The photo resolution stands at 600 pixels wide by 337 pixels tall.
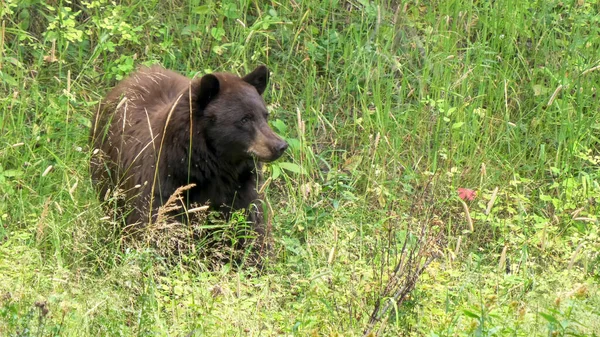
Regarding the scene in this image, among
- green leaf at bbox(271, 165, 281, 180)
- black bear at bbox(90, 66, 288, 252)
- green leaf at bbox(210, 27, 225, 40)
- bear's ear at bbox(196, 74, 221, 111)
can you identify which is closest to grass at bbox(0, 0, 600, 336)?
green leaf at bbox(271, 165, 281, 180)

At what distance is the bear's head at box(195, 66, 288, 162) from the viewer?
6.28m

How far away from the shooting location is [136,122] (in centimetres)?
670

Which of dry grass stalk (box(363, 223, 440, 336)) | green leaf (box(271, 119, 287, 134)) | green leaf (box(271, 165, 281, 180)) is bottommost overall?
→ green leaf (box(271, 165, 281, 180))

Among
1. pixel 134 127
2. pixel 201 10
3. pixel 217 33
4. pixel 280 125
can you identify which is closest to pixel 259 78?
pixel 280 125

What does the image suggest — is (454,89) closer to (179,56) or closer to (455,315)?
(179,56)

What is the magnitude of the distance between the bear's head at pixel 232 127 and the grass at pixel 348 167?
0.37 m

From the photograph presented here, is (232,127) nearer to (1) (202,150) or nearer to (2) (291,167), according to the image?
(1) (202,150)

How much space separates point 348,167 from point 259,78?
1.11m

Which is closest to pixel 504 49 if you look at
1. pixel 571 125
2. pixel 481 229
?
pixel 571 125

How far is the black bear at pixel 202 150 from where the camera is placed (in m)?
6.21

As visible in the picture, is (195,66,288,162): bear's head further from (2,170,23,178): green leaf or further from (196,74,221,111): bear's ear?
(2,170,23,178): green leaf

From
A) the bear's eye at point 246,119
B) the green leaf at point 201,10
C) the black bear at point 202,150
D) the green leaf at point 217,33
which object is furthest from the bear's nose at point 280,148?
the green leaf at point 201,10

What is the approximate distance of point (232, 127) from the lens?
249 inches

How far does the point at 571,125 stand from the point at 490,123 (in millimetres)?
575
